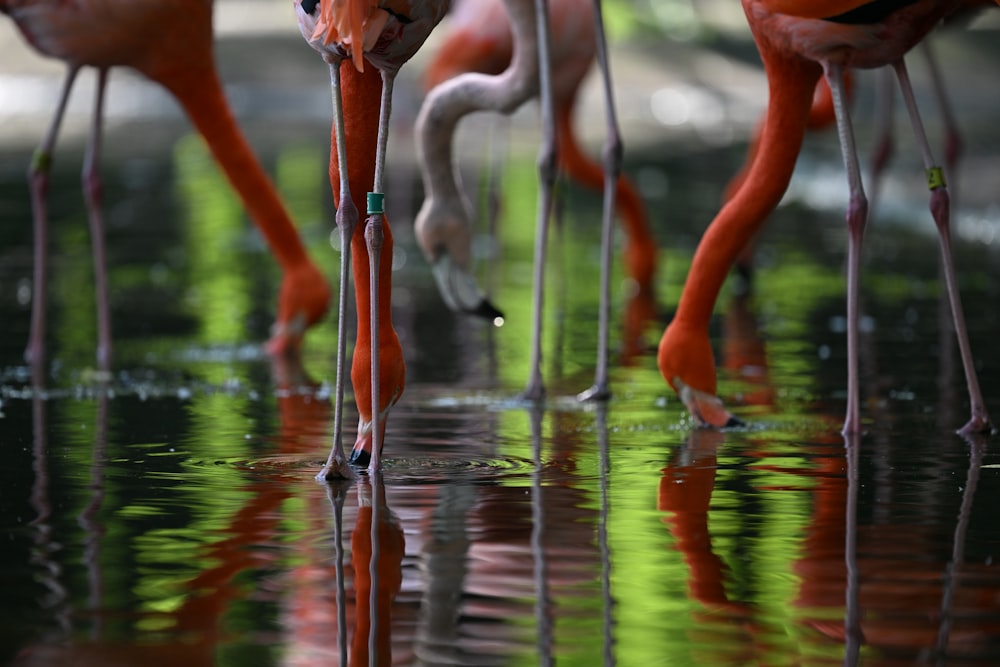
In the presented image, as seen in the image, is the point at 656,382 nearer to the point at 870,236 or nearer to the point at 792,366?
the point at 792,366

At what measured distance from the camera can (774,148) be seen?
6.07 m

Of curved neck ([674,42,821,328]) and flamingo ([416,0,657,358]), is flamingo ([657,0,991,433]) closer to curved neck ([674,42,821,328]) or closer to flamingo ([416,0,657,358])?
curved neck ([674,42,821,328])

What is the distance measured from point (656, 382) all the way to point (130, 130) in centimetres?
1925

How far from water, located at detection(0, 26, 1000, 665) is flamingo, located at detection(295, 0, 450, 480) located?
0.25 metres

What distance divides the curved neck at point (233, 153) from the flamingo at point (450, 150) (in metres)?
1.38

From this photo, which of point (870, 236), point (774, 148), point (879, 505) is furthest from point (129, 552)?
point (870, 236)

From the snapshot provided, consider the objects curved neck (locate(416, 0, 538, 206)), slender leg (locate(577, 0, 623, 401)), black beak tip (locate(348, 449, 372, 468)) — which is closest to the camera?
black beak tip (locate(348, 449, 372, 468))

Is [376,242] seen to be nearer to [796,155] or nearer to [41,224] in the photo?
[796,155]

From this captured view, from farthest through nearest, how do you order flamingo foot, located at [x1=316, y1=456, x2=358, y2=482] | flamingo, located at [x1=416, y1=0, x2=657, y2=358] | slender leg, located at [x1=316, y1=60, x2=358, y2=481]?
flamingo, located at [x1=416, y1=0, x2=657, y2=358] < flamingo foot, located at [x1=316, y1=456, x2=358, y2=482] < slender leg, located at [x1=316, y1=60, x2=358, y2=481]

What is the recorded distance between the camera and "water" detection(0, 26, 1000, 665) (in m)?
3.64

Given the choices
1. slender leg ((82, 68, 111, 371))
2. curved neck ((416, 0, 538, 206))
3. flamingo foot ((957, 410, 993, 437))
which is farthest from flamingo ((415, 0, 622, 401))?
slender leg ((82, 68, 111, 371))

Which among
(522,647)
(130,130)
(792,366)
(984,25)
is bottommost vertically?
(522,647)

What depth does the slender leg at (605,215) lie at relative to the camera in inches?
272

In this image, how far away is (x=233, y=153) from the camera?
25.7ft
